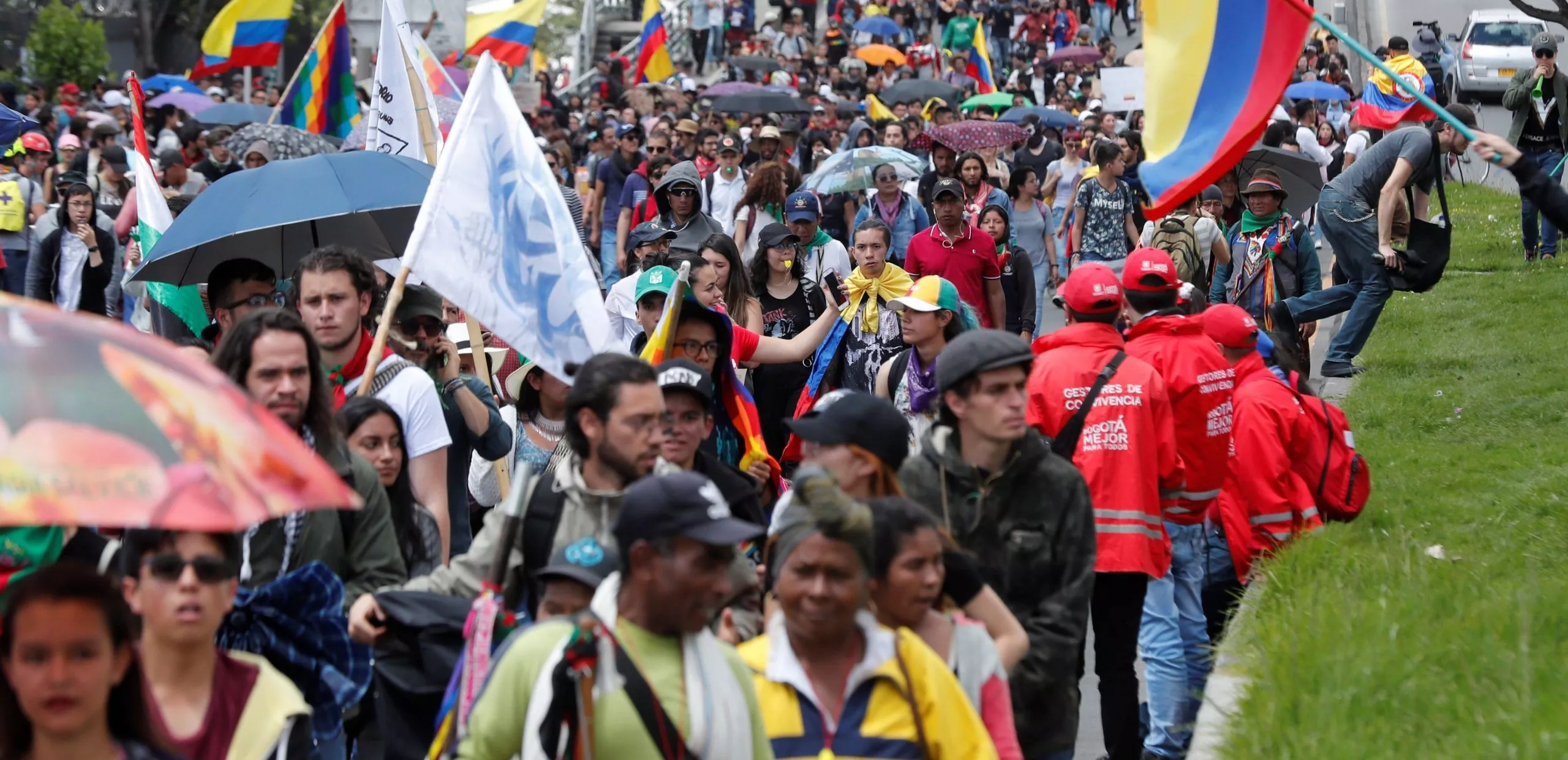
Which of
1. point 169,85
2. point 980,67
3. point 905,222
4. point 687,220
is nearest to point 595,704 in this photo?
point 687,220

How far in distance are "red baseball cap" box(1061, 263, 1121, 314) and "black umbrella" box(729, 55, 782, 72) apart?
97.4 ft

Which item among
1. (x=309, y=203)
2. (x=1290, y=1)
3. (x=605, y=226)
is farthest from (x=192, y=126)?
(x=1290, y=1)

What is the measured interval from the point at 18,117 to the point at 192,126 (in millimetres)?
9652

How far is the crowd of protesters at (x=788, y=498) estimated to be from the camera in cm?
356

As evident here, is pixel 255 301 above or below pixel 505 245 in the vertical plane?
below

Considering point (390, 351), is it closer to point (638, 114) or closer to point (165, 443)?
point (165, 443)

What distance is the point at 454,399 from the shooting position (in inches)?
269

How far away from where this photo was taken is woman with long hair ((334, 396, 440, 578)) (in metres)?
5.70

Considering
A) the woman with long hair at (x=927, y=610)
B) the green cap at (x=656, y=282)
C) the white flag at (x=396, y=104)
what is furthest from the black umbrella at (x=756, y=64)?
the woman with long hair at (x=927, y=610)

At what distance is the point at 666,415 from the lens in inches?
218

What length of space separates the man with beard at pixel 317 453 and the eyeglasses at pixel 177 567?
867 millimetres

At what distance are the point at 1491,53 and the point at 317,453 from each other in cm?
2877

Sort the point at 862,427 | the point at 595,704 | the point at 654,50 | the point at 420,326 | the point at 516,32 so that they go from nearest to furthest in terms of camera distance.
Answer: the point at 595,704 → the point at 862,427 → the point at 420,326 → the point at 516,32 → the point at 654,50

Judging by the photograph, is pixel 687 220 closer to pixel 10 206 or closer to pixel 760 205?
pixel 760 205
